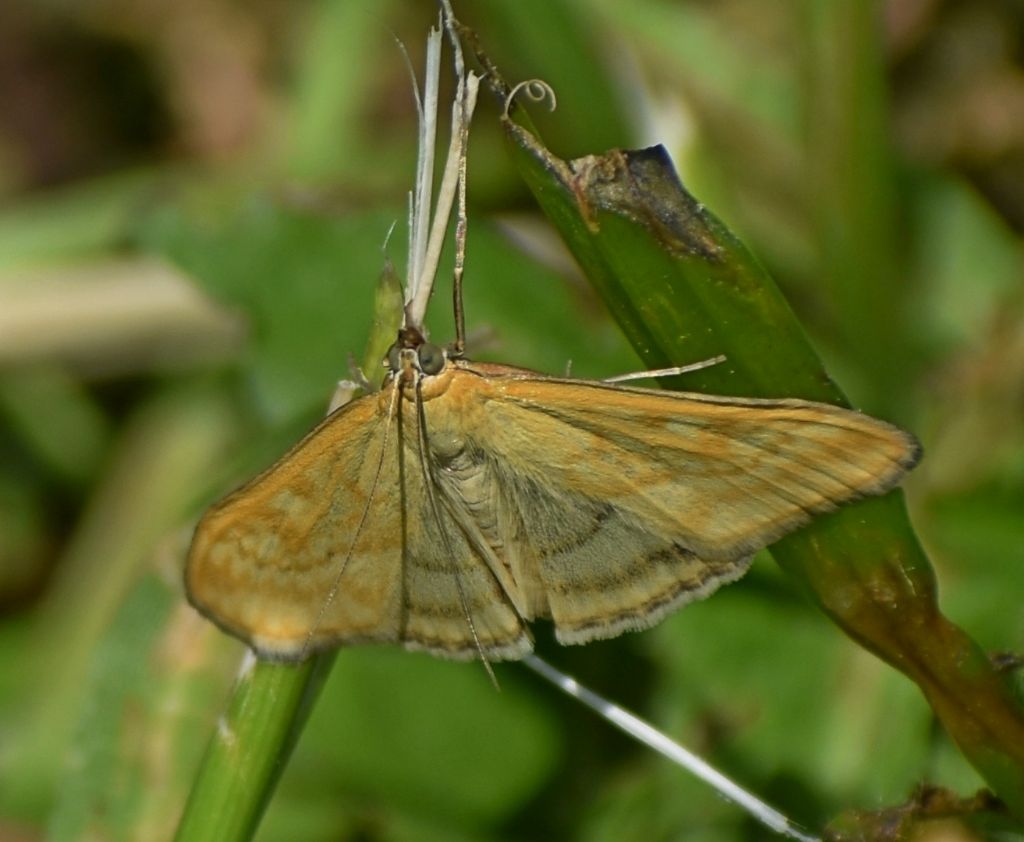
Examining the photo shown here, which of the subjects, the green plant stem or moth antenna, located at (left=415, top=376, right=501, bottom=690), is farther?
moth antenna, located at (left=415, top=376, right=501, bottom=690)

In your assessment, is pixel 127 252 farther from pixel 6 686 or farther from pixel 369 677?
pixel 369 677

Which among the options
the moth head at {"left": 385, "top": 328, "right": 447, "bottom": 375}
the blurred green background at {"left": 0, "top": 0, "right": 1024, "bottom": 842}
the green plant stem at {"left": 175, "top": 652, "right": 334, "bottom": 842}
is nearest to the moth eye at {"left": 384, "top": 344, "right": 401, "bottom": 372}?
the moth head at {"left": 385, "top": 328, "right": 447, "bottom": 375}

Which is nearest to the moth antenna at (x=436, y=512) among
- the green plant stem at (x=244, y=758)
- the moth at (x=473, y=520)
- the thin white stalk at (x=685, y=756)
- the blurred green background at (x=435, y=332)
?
the moth at (x=473, y=520)

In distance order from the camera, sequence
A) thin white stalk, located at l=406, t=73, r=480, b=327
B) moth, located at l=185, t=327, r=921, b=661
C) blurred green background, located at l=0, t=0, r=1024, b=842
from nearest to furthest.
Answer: thin white stalk, located at l=406, t=73, r=480, b=327 → moth, located at l=185, t=327, r=921, b=661 → blurred green background, located at l=0, t=0, r=1024, b=842

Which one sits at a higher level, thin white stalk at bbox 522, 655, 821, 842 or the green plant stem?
thin white stalk at bbox 522, 655, 821, 842

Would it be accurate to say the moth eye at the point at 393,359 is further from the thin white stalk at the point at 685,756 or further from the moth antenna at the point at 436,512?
the thin white stalk at the point at 685,756

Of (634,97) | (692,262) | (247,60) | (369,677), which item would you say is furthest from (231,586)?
(247,60)

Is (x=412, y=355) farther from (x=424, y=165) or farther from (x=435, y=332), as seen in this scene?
(x=435, y=332)

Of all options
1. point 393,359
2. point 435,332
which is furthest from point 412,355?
point 435,332

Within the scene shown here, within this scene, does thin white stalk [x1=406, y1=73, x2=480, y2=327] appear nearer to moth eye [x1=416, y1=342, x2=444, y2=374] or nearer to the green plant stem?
moth eye [x1=416, y1=342, x2=444, y2=374]
